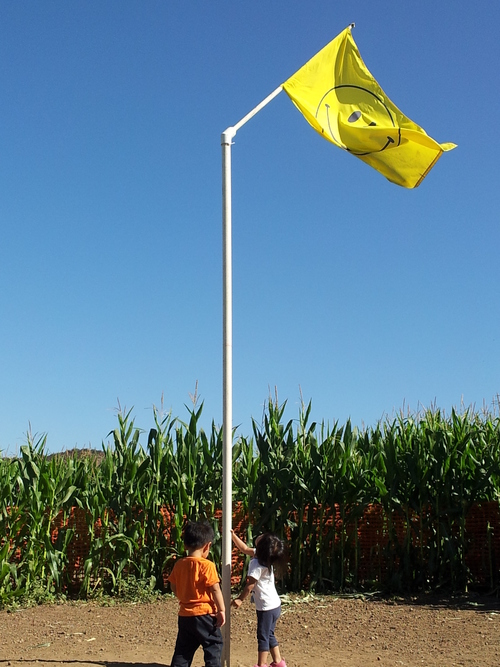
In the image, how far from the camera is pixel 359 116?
8.25 metres

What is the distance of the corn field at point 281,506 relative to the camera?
1034 centimetres

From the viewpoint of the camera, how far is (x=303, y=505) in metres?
10.9

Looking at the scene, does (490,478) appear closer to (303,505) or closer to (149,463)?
(303,505)

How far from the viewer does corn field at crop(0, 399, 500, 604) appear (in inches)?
407

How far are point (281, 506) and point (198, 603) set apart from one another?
5105 millimetres

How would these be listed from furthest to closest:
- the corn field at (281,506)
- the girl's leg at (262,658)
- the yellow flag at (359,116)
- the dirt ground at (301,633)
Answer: the corn field at (281,506) → the yellow flag at (359,116) → the dirt ground at (301,633) → the girl's leg at (262,658)

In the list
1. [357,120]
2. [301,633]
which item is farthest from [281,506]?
[357,120]

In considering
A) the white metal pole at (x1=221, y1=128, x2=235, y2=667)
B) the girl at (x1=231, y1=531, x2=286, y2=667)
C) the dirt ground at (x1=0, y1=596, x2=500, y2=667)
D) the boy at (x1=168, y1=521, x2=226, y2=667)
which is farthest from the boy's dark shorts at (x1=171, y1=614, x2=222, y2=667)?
the dirt ground at (x1=0, y1=596, x2=500, y2=667)

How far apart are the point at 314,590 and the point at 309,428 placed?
2.40 m

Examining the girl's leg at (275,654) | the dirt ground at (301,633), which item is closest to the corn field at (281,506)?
the dirt ground at (301,633)

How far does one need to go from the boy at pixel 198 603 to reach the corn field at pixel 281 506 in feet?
14.1

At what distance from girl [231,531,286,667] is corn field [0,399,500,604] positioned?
12.8 ft

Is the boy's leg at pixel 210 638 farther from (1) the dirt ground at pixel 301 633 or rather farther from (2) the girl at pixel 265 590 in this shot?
(1) the dirt ground at pixel 301 633

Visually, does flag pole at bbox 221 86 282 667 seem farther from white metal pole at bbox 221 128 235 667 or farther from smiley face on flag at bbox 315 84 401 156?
smiley face on flag at bbox 315 84 401 156
